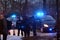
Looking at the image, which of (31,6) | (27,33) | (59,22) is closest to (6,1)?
(31,6)

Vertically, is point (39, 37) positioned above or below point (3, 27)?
below

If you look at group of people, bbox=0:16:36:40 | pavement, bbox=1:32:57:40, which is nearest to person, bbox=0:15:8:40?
group of people, bbox=0:16:36:40

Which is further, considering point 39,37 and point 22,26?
point 22,26

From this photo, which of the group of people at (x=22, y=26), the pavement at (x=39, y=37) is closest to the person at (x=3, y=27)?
the group of people at (x=22, y=26)

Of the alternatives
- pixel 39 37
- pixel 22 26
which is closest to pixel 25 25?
pixel 22 26

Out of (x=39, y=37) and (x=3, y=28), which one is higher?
(x=3, y=28)

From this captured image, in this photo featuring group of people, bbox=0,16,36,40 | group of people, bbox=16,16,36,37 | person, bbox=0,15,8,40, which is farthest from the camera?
group of people, bbox=16,16,36,37

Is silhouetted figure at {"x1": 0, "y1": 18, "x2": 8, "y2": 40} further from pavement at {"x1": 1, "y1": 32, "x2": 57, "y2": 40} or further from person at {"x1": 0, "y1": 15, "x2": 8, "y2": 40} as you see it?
pavement at {"x1": 1, "y1": 32, "x2": 57, "y2": 40}

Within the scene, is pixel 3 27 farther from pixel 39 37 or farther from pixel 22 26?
pixel 39 37

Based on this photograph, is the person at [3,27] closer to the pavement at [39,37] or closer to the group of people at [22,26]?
the group of people at [22,26]

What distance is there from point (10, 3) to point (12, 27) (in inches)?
13.4

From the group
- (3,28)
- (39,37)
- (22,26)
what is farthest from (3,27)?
(39,37)

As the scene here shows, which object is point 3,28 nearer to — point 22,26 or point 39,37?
point 22,26

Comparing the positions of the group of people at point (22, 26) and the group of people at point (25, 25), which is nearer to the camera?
the group of people at point (22, 26)
